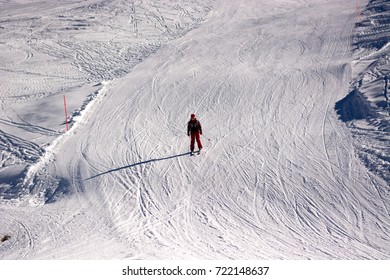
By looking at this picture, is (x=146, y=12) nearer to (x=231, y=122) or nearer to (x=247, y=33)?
(x=247, y=33)

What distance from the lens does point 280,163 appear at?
43.8 feet

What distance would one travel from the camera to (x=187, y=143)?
15148mm

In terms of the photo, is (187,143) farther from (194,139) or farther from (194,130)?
(194,130)

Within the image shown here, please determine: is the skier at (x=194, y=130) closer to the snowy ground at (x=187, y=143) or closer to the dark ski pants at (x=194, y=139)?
the dark ski pants at (x=194, y=139)

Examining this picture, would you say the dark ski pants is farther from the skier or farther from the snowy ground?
the snowy ground

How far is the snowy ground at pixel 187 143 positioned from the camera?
10.8 m

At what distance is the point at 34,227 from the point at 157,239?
3664 mm

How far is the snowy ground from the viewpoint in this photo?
10.8 m

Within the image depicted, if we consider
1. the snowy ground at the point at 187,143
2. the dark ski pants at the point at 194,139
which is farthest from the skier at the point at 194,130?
the snowy ground at the point at 187,143

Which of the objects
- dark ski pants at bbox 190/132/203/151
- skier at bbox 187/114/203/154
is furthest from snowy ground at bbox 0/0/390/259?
skier at bbox 187/114/203/154

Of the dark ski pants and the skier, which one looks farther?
the dark ski pants

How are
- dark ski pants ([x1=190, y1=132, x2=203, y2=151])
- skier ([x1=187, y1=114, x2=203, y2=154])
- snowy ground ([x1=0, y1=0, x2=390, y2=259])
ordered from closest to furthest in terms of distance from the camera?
snowy ground ([x1=0, y1=0, x2=390, y2=259])
skier ([x1=187, y1=114, x2=203, y2=154])
dark ski pants ([x1=190, y1=132, x2=203, y2=151])

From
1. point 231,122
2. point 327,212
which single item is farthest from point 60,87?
point 327,212

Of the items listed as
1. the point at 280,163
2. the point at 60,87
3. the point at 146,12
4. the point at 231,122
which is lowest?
the point at 280,163
